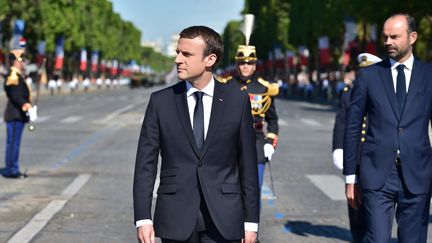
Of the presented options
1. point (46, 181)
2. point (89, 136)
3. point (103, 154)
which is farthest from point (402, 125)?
point (89, 136)

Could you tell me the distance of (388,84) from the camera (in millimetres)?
5691

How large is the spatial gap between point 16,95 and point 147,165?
8919mm

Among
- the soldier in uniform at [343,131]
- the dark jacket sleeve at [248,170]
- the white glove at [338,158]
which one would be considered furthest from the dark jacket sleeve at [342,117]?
the dark jacket sleeve at [248,170]

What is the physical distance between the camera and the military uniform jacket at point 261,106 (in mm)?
8586

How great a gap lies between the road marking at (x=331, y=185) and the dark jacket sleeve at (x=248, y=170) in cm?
702

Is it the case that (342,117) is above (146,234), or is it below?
below

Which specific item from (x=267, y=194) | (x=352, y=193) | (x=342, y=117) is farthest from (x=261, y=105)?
(x=267, y=194)

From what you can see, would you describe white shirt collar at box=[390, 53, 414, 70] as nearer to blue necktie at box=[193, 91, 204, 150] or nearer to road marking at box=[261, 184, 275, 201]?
blue necktie at box=[193, 91, 204, 150]

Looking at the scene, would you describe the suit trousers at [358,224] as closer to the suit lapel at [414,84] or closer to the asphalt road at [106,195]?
the asphalt road at [106,195]

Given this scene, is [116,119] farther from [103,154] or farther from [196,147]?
[196,147]

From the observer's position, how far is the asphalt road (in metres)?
9.02

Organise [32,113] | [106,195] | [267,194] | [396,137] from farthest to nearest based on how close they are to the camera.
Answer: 1. [32,113]
2. [267,194]
3. [106,195]
4. [396,137]

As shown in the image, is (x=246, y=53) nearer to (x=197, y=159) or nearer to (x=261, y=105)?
(x=261, y=105)

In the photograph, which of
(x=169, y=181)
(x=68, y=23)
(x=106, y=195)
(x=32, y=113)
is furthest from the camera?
(x=68, y=23)
